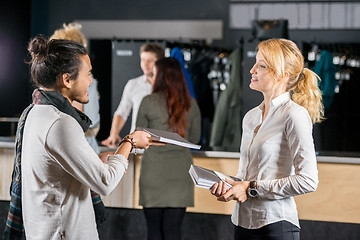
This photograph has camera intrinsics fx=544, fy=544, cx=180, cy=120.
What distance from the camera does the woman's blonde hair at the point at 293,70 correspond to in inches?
87.0

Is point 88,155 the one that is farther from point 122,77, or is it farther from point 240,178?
point 122,77

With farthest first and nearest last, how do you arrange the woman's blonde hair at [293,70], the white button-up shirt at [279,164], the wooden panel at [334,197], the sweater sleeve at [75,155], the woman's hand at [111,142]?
the woman's hand at [111,142]
the wooden panel at [334,197]
the woman's blonde hair at [293,70]
the white button-up shirt at [279,164]
the sweater sleeve at [75,155]

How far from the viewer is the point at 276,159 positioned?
7.18ft

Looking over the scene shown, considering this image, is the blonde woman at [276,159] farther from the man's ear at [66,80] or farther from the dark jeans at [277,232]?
the man's ear at [66,80]

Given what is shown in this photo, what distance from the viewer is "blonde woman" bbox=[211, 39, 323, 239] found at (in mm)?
2117

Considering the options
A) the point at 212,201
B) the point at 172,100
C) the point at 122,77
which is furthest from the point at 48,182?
the point at 122,77

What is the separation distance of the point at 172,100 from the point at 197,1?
4228 millimetres

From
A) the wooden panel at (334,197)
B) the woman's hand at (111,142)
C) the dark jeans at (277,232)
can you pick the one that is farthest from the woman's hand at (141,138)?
the woman's hand at (111,142)

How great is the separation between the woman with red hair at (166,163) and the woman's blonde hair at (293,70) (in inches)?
54.9

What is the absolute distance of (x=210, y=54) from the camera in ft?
22.1

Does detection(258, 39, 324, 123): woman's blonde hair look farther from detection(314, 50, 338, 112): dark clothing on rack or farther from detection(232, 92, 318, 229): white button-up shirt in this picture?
A: detection(314, 50, 338, 112): dark clothing on rack

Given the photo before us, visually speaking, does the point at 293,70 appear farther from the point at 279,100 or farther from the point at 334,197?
the point at 334,197

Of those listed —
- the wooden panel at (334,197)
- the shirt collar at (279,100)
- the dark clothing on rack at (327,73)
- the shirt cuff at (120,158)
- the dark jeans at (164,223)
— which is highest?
the dark clothing on rack at (327,73)

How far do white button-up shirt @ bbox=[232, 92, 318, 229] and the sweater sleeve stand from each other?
653mm
